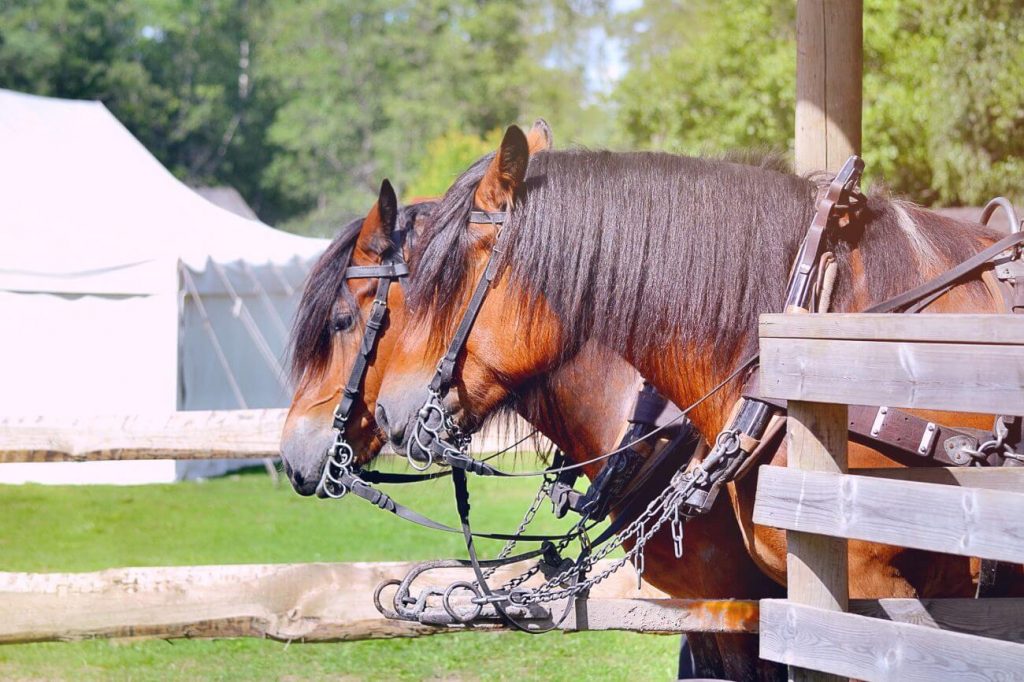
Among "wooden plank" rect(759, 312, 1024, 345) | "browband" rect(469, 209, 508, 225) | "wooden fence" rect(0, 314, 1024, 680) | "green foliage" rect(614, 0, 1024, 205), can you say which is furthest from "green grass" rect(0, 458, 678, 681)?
"green foliage" rect(614, 0, 1024, 205)

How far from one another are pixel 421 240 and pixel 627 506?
3.00ft

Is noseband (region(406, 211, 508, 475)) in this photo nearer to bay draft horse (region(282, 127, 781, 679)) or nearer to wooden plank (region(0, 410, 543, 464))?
bay draft horse (region(282, 127, 781, 679))

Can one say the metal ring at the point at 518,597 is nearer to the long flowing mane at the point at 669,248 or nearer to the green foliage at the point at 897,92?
the long flowing mane at the point at 669,248

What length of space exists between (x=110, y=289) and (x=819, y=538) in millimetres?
9158

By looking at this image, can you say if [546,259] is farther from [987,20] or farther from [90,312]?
[987,20]

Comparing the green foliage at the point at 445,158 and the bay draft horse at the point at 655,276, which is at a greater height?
the bay draft horse at the point at 655,276

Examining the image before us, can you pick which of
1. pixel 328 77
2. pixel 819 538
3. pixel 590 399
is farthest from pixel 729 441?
pixel 328 77

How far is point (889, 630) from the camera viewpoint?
2.03m

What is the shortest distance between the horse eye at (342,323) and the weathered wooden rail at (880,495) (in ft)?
4.33

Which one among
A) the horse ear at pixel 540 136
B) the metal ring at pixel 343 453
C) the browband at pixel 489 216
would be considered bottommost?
the metal ring at pixel 343 453

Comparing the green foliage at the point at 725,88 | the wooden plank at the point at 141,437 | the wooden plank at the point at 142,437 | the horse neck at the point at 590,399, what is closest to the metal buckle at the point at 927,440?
the horse neck at the point at 590,399

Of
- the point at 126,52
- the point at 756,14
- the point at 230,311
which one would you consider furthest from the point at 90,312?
the point at 126,52

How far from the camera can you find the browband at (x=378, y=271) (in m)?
3.04

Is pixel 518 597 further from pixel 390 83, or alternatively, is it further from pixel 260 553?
pixel 390 83
